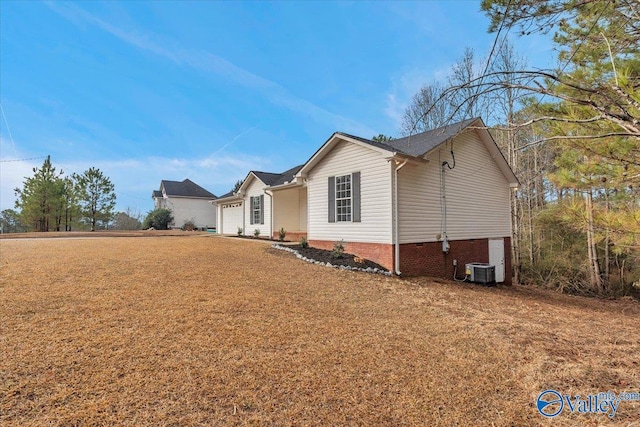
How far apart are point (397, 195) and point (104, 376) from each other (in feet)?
26.8

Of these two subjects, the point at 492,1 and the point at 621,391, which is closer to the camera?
the point at 621,391

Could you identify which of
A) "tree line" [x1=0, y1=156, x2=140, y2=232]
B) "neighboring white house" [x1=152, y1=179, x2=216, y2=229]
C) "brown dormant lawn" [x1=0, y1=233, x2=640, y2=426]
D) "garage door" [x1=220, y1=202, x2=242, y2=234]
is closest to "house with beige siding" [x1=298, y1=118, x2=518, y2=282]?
"brown dormant lawn" [x1=0, y1=233, x2=640, y2=426]

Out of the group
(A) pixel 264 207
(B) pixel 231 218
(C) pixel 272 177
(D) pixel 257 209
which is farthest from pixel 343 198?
(B) pixel 231 218

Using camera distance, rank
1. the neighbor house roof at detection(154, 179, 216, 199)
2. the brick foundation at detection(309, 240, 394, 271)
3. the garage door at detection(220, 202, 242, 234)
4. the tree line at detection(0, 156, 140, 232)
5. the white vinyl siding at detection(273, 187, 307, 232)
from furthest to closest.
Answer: the neighbor house roof at detection(154, 179, 216, 199)
the tree line at detection(0, 156, 140, 232)
the garage door at detection(220, 202, 242, 234)
the white vinyl siding at detection(273, 187, 307, 232)
the brick foundation at detection(309, 240, 394, 271)

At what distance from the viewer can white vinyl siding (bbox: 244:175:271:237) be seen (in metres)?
17.8

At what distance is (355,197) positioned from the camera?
1054 cm

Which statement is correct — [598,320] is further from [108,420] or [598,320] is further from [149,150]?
[149,150]

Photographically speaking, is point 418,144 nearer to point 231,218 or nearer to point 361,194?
point 361,194

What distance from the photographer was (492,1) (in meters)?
4.06

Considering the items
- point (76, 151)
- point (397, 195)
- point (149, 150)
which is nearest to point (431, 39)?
point (397, 195)

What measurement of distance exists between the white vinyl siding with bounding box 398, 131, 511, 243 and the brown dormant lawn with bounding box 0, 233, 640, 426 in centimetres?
376

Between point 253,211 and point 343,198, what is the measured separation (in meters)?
9.35

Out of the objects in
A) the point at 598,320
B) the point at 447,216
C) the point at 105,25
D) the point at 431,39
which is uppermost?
the point at 105,25

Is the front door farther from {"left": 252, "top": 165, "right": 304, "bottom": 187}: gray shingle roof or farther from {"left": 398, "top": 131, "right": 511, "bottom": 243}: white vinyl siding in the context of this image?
{"left": 252, "top": 165, "right": 304, "bottom": 187}: gray shingle roof
